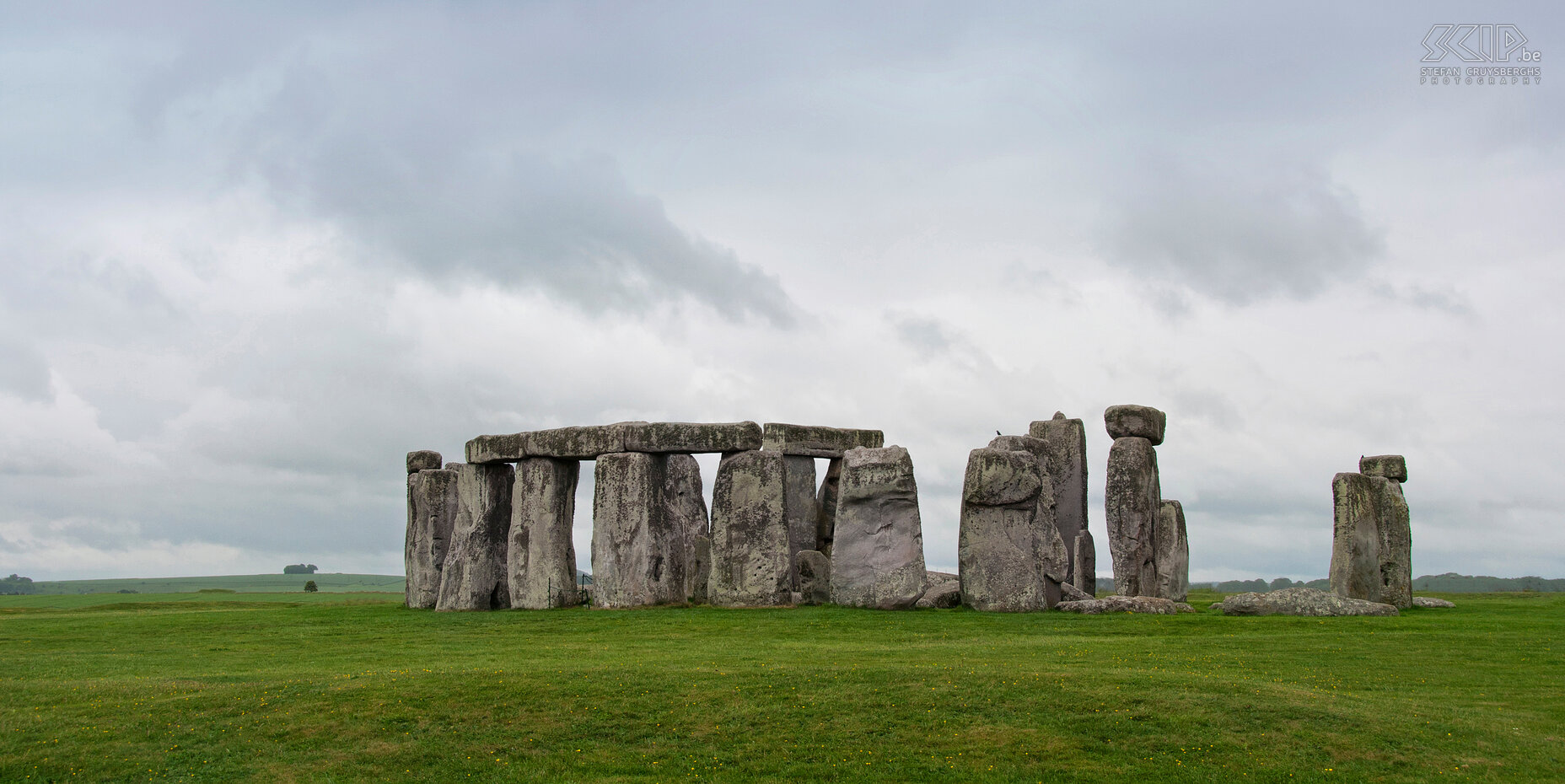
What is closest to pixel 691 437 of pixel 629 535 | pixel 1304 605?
pixel 629 535

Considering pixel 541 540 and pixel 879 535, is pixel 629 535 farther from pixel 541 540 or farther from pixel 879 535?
pixel 879 535

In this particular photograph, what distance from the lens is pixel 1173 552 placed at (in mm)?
29219

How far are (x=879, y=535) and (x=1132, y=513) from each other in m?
5.40

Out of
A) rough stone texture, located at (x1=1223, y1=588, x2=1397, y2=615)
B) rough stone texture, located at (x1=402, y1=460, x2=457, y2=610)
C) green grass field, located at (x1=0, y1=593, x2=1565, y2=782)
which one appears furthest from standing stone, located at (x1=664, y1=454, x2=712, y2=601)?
rough stone texture, located at (x1=1223, y1=588, x2=1397, y2=615)

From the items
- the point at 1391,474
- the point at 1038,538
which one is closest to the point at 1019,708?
the point at 1038,538

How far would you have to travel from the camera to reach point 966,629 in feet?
58.4

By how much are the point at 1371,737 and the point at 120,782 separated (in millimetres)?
10890

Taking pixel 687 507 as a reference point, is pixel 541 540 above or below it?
below

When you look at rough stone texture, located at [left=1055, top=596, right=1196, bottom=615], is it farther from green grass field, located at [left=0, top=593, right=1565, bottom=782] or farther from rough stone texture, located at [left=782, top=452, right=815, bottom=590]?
rough stone texture, located at [left=782, top=452, right=815, bottom=590]

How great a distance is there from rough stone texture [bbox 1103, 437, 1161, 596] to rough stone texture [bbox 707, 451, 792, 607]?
20.7 ft

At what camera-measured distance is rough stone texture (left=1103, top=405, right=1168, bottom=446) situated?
2373cm

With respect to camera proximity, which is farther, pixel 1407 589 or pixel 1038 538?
pixel 1407 589

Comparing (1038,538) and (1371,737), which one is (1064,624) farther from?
(1371,737)

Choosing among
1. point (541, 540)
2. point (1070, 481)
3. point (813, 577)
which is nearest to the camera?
point (813, 577)
